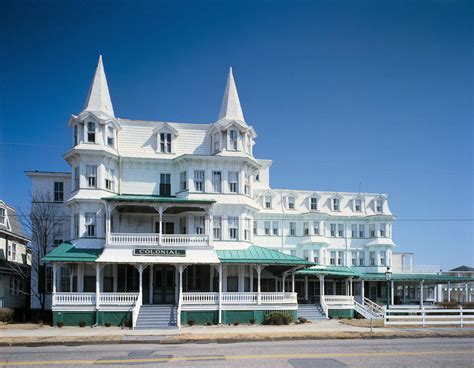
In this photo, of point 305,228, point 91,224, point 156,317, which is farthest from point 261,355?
point 305,228

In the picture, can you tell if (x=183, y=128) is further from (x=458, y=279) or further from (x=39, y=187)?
(x=458, y=279)

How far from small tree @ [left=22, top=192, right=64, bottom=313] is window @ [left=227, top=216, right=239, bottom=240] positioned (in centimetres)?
1372

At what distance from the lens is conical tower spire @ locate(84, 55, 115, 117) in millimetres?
38250

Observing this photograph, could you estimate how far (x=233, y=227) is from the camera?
126ft

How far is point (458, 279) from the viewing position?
52938 millimetres

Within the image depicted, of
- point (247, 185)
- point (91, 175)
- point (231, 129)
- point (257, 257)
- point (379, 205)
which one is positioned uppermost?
point (231, 129)

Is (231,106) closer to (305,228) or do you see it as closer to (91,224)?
(91,224)

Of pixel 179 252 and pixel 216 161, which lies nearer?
pixel 179 252

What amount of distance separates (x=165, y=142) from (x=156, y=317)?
46.4 ft

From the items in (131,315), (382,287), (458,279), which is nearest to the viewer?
(131,315)

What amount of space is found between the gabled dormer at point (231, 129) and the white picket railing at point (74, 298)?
1417 centimetres

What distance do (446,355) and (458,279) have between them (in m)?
37.0

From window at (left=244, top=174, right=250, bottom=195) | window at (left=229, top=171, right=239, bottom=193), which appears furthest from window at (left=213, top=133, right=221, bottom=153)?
window at (left=244, top=174, right=250, bottom=195)

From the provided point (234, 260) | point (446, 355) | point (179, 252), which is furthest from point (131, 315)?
point (446, 355)
